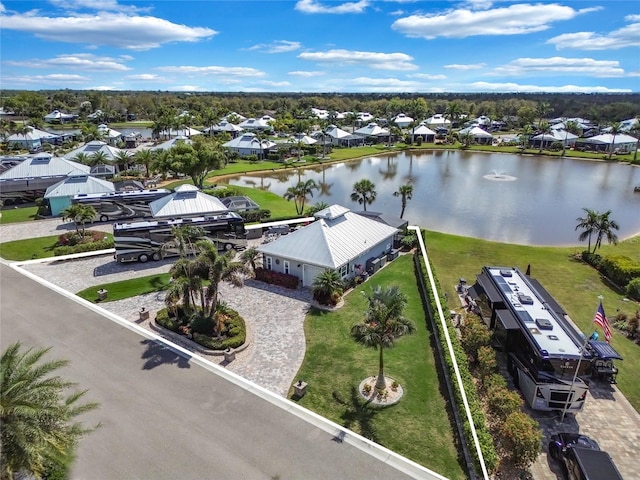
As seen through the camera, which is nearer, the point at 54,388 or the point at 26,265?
the point at 54,388

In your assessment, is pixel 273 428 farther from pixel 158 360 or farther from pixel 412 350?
pixel 412 350

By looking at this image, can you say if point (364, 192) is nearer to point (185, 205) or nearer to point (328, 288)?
point (185, 205)

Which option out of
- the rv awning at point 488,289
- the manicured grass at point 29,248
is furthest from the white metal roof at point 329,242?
the manicured grass at point 29,248

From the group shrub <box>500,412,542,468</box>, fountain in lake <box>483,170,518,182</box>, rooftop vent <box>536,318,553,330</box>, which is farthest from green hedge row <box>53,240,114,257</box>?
fountain in lake <box>483,170,518,182</box>

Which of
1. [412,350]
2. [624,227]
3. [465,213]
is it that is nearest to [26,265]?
[412,350]

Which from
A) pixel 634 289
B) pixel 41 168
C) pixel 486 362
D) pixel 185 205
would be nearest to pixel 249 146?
pixel 41 168

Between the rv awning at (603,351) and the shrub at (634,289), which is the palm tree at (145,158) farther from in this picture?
the rv awning at (603,351)
